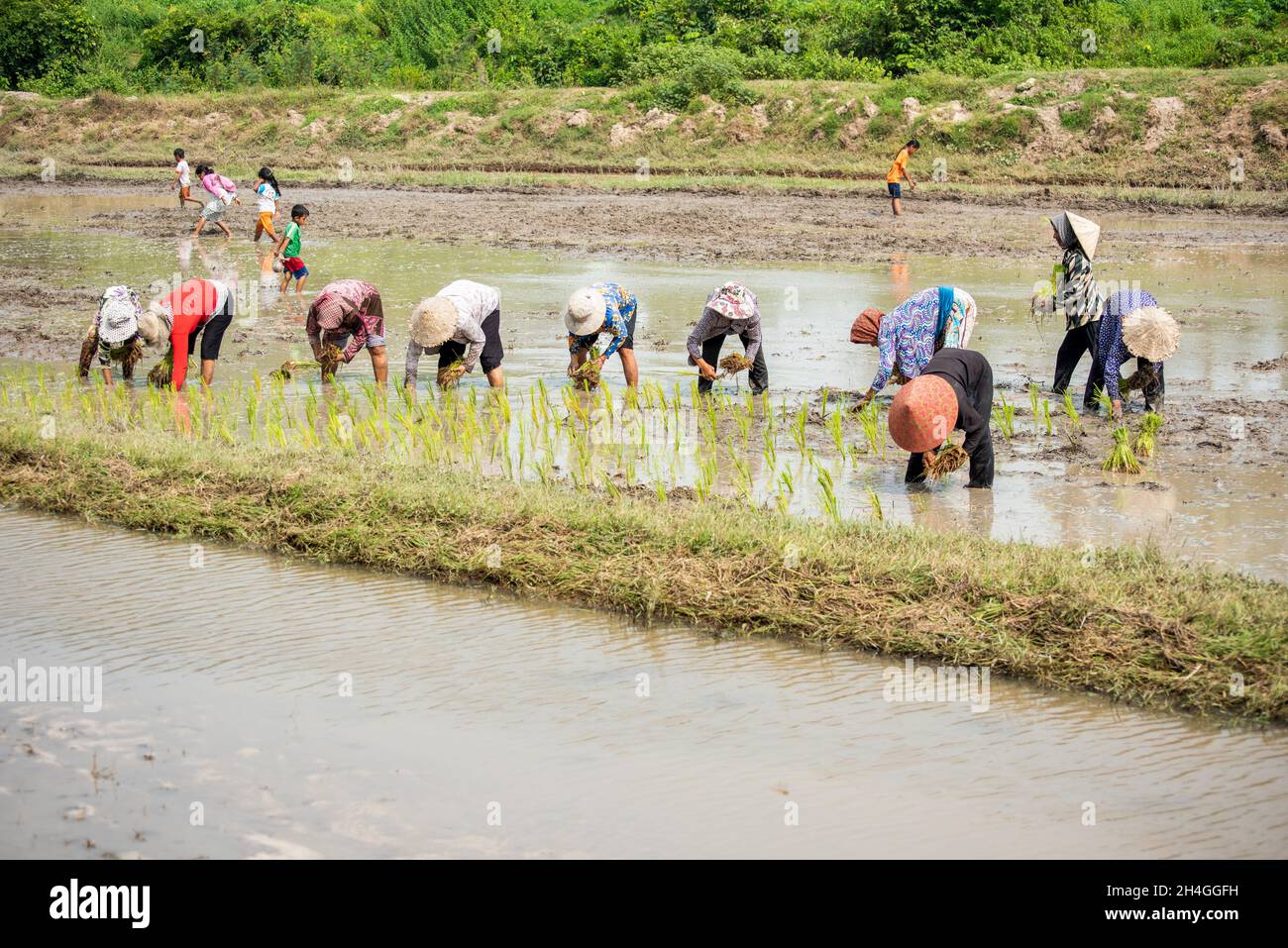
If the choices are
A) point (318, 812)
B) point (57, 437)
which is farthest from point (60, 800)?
point (57, 437)

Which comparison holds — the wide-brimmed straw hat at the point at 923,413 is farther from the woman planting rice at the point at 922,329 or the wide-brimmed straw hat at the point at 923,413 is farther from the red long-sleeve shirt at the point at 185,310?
the red long-sleeve shirt at the point at 185,310

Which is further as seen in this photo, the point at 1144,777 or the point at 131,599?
the point at 131,599

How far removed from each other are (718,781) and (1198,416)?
17.8ft

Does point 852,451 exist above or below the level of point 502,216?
below

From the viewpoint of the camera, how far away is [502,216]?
1920cm

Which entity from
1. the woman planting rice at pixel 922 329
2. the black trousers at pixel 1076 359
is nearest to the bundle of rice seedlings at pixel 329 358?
the woman planting rice at pixel 922 329

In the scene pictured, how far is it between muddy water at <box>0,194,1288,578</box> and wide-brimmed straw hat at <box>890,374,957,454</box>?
0.39m

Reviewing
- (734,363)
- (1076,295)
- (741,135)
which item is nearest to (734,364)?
(734,363)

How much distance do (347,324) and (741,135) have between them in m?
19.2

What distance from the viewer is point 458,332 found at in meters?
7.94

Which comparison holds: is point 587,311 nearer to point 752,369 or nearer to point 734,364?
point 734,364

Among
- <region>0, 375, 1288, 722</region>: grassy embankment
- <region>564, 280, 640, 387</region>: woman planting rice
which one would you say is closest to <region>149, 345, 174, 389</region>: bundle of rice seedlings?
<region>0, 375, 1288, 722</region>: grassy embankment
